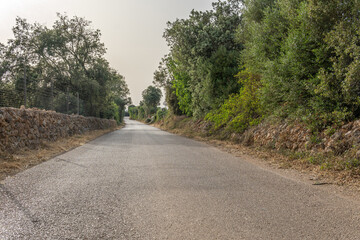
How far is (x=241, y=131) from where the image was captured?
481 inches

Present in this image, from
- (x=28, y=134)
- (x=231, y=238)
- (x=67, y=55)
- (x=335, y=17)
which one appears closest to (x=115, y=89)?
(x=67, y=55)

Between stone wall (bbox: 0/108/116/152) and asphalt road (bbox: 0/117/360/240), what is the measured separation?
11.0ft

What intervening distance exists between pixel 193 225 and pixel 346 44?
246 inches

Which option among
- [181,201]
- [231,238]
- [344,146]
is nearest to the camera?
[231,238]

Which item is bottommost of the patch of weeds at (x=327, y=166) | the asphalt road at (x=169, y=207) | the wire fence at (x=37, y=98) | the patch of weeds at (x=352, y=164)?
the asphalt road at (x=169, y=207)

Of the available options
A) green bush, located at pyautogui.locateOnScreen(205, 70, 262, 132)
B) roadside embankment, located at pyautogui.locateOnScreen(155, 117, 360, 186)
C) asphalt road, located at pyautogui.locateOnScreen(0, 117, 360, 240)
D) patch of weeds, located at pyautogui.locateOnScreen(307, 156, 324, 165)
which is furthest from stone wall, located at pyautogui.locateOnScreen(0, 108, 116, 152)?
green bush, located at pyautogui.locateOnScreen(205, 70, 262, 132)

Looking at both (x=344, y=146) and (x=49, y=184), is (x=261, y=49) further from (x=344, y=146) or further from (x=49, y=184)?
(x=49, y=184)

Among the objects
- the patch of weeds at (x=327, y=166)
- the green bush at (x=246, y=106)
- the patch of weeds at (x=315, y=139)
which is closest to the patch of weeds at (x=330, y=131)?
the patch of weeds at (x=315, y=139)

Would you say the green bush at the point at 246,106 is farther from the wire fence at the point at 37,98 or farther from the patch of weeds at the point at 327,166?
the wire fence at the point at 37,98

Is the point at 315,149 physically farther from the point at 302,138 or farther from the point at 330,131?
the point at 302,138

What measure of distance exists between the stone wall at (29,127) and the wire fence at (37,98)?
2.46 feet

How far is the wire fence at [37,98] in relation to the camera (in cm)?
1015

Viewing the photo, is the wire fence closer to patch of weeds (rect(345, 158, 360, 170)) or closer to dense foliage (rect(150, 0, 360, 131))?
dense foliage (rect(150, 0, 360, 131))

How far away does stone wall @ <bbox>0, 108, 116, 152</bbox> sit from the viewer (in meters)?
7.92
